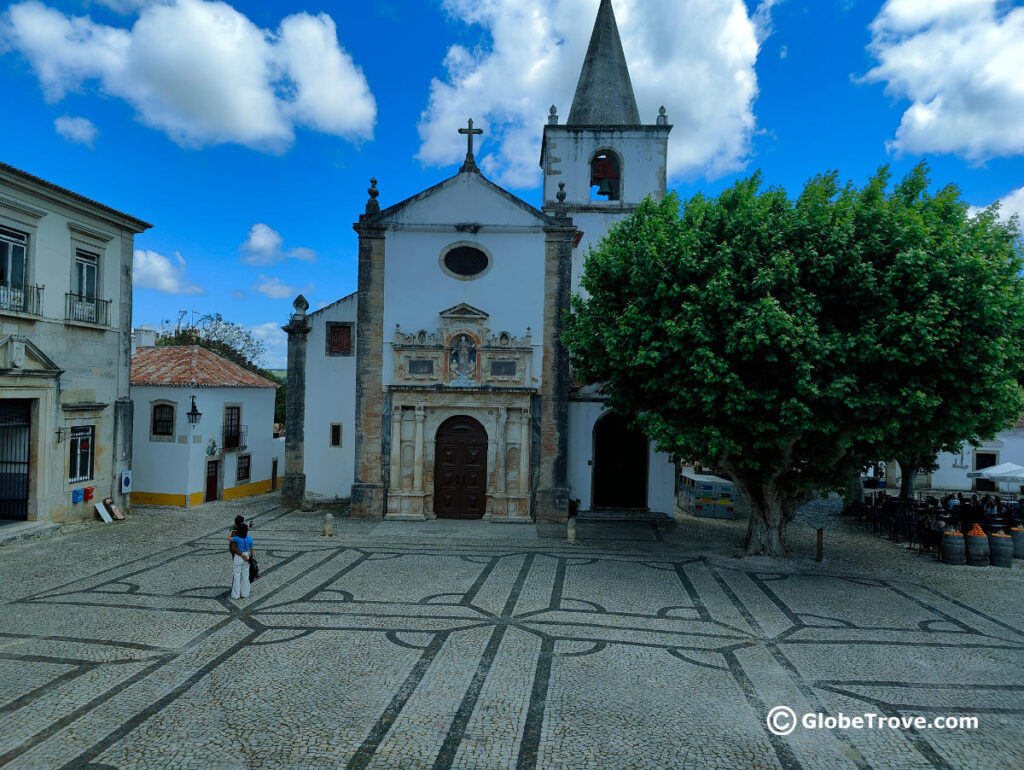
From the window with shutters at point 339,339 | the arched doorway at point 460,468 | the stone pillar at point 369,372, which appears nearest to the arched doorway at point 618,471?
the arched doorway at point 460,468

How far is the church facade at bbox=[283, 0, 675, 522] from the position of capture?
20.3 metres

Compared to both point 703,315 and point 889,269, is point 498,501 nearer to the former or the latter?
point 703,315

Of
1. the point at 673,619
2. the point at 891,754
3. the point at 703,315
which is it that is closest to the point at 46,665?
the point at 673,619

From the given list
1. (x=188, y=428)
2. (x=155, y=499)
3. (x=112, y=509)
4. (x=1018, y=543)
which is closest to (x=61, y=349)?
(x=112, y=509)

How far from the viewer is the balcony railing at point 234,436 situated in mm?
23906

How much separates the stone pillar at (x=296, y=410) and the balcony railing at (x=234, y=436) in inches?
137

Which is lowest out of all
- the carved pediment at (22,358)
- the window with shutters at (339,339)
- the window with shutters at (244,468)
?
the window with shutters at (244,468)

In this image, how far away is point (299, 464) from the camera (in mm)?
22141

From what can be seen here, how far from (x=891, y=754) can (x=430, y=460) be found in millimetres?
15263

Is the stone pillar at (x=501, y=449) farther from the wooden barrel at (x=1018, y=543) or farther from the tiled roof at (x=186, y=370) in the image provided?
the wooden barrel at (x=1018, y=543)

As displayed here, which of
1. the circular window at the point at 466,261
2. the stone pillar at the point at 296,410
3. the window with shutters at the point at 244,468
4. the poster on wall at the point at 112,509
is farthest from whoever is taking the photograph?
the window with shutters at the point at 244,468

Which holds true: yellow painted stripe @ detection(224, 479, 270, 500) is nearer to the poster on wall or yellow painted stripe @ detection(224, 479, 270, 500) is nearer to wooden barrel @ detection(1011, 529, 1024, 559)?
the poster on wall

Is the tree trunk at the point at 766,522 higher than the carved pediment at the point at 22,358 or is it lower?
lower

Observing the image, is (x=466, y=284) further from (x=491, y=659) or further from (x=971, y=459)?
(x=971, y=459)
